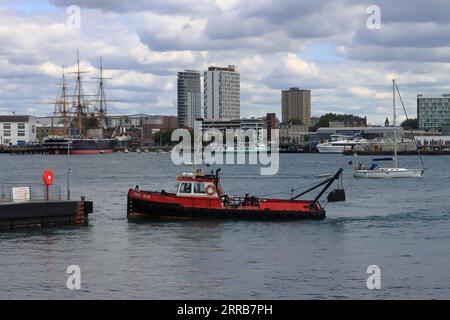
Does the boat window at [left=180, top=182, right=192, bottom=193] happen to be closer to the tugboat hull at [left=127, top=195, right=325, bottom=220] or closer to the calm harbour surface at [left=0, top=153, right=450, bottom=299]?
the tugboat hull at [left=127, top=195, right=325, bottom=220]

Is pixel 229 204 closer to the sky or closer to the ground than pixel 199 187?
closer to the ground

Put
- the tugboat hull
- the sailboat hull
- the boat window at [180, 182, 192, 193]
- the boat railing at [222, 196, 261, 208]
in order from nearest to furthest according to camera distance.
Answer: the tugboat hull, the boat window at [180, 182, 192, 193], the boat railing at [222, 196, 261, 208], the sailboat hull

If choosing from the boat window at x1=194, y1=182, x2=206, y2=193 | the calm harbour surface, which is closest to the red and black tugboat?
the boat window at x1=194, y1=182, x2=206, y2=193

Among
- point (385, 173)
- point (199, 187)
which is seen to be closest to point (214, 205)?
point (199, 187)

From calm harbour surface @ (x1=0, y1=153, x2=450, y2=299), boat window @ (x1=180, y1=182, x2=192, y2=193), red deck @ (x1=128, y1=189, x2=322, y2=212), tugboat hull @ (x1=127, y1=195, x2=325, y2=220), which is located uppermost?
boat window @ (x1=180, y1=182, x2=192, y2=193)

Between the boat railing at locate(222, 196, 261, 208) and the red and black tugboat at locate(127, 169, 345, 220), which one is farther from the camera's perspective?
the boat railing at locate(222, 196, 261, 208)

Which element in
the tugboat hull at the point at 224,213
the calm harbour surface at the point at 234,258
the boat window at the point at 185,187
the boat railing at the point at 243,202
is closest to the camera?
the calm harbour surface at the point at 234,258

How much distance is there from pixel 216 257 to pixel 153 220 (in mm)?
13986

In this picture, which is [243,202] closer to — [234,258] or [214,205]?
[214,205]

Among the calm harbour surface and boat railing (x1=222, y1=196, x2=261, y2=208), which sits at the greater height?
boat railing (x1=222, y1=196, x2=261, y2=208)

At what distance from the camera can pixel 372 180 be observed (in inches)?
3984

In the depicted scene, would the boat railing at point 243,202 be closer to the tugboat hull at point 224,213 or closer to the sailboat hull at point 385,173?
the tugboat hull at point 224,213

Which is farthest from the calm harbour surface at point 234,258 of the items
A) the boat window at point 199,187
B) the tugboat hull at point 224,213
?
the boat window at point 199,187

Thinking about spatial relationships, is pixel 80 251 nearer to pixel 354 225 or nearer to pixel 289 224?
pixel 289 224
